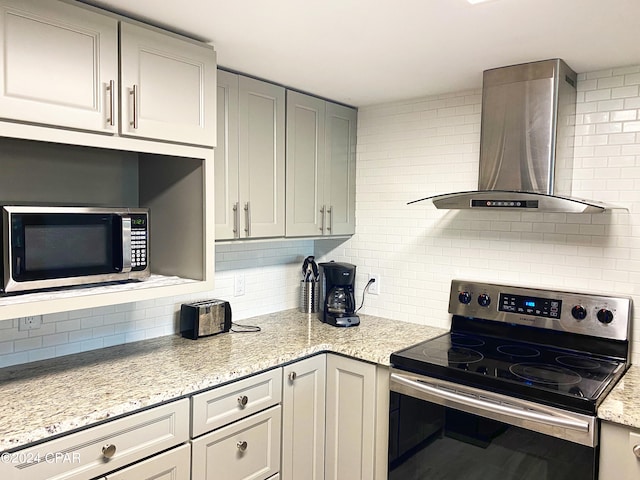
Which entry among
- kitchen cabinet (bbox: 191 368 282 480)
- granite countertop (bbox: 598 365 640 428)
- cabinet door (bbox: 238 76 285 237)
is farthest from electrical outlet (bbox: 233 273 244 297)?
granite countertop (bbox: 598 365 640 428)

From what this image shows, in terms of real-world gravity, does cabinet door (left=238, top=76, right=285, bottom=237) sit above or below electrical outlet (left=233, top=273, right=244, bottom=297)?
above

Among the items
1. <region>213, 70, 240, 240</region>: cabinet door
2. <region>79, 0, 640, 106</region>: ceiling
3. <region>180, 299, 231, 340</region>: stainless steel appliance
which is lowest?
<region>180, 299, 231, 340</region>: stainless steel appliance

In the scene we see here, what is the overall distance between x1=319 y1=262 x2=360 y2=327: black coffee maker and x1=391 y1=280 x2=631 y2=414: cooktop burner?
21.8 inches

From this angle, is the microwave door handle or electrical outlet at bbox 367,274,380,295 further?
electrical outlet at bbox 367,274,380,295

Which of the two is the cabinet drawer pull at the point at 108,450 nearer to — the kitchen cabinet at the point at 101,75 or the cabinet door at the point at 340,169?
the kitchen cabinet at the point at 101,75

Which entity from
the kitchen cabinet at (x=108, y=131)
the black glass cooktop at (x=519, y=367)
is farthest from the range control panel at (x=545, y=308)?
the kitchen cabinet at (x=108, y=131)

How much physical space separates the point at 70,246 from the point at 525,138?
187 centimetres

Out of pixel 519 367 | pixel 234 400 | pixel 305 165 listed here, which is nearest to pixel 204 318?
pixel 234 400

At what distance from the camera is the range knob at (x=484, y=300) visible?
8.00ft

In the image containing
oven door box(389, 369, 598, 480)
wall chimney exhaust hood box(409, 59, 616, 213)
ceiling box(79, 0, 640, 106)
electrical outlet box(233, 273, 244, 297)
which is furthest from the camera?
electrical outlet box(233, 273, 244, 297)

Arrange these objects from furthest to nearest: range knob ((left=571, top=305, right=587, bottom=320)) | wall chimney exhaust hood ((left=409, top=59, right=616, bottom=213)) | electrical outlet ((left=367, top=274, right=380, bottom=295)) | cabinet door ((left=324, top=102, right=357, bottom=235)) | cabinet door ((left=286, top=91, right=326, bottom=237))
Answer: electrical outlet ((left=367, top=274, right=380, bottom=295)) → cabinet door ((left=324, top=102, right=357, bottom=235)) → cabinet door ((left=286, top=91, right=326, bottom=237)) → range knob ((left=571, top=305, right=587, bottom=320)) → wall chimney exhaust hood ((left=409, top=59, right=616, bottom=213))

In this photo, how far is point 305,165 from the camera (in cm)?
269

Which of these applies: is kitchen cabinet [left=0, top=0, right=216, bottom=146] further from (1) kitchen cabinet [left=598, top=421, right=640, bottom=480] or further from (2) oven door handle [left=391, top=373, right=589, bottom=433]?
(1) kitchen cabinet [left=598, top=421, right=640, bottom=480]

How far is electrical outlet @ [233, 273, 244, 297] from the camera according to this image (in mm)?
2719
